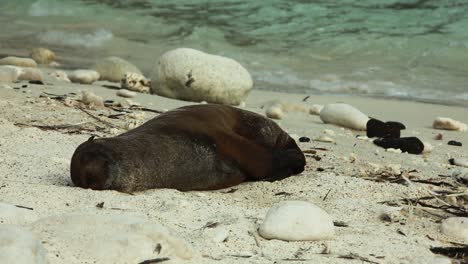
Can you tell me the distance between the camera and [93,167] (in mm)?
3275

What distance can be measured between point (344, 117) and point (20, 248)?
4338 millimetres

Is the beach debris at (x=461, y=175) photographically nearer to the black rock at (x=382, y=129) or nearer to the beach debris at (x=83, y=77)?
the black rock at (x=382, y=129)

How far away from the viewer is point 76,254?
90.0 inches

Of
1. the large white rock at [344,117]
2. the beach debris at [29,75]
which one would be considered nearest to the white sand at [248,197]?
the large white rock at [344,117]

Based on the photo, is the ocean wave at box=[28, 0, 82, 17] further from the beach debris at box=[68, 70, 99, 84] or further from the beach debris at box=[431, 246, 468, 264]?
the beach debris at box=[431, 246, 468, 264]

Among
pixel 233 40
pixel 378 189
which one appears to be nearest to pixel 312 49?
pixel 233 40

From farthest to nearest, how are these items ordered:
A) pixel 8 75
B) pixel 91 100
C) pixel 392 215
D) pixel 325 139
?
pixel 8 75 → pixel 91 100 → pixel 325 139 → pixel 392 215

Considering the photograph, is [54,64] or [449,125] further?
[54,64]

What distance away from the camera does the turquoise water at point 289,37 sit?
9.74 m

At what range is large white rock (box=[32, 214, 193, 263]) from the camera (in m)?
2.30

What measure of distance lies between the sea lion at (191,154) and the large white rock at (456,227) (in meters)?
1.07

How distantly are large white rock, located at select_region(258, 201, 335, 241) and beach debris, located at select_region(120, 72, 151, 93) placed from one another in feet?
14.6

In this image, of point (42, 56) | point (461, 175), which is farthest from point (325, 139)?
point (42, 56)

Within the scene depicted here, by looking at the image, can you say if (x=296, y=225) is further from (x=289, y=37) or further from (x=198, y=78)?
(x=289, y=37)
